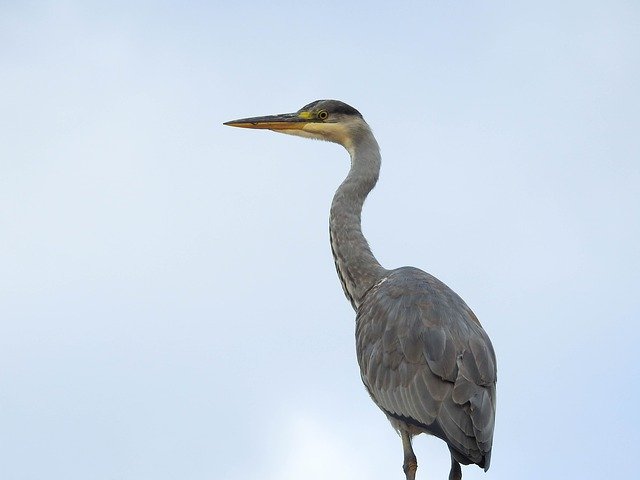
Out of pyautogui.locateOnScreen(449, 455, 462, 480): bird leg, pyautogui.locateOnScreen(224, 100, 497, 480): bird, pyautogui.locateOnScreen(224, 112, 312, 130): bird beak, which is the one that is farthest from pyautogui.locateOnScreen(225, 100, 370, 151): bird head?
pyautogui.locateOnScreen(449, 455, 462, 480): bird leg

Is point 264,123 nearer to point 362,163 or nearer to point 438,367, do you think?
point 362,163

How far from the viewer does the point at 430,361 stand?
6531 millimetres

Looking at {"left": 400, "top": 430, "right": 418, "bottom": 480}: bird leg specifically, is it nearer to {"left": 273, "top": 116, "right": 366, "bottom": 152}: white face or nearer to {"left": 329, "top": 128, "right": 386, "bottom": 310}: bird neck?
{"left": 329, "top": 128, "right": 386, "bottom": 310}: bird neck

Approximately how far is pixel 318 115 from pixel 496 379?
3238mm

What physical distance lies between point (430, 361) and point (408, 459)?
0.67 meters

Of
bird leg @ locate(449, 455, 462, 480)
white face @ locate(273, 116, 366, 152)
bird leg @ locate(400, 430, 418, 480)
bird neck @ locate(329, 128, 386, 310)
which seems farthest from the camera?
white face @ locate(273, 116, 366, 152)

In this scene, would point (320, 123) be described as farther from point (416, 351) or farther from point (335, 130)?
point (416, 351)

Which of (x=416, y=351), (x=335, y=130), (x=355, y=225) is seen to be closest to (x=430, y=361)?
(x=416, y=351)

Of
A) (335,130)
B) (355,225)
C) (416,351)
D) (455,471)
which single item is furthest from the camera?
(335,130)

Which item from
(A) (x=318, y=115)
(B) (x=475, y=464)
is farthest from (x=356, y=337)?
(A) (x=318, y=115)

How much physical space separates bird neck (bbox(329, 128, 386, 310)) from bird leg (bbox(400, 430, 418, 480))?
1495 millimetres

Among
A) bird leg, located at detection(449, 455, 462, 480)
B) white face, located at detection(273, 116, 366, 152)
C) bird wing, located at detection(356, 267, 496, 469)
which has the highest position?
white face, located at detection(273, 116, 366, 152)

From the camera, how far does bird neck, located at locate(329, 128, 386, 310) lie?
322 inches

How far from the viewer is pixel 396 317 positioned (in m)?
7.00
